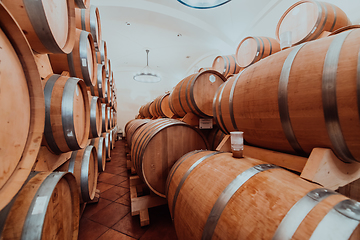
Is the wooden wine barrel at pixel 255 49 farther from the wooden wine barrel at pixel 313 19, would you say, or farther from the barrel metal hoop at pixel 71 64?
the barrel metal hoop at pixel 71 64

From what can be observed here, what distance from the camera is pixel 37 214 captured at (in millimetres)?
684

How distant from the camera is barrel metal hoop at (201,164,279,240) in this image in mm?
700

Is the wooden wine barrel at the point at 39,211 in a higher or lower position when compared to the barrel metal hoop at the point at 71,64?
lower

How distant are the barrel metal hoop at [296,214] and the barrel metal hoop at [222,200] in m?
0.22

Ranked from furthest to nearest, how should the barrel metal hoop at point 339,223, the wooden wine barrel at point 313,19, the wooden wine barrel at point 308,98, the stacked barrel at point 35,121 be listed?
the wooden wine barrel at point 313,19, the wooden wine barrel at point 308,98, the stacked barrel at point 35,121, the barrel metal hoop at point 339,223

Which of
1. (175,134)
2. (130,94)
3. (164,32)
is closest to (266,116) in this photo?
(175,134)

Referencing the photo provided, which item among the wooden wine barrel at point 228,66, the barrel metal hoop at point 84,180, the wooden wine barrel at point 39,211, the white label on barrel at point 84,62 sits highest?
the wooden wine barrel at point 228,66

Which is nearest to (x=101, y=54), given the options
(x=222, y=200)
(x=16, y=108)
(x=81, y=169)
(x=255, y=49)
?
(x=81, y=169)

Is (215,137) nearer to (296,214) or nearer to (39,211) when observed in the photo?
(296,214)

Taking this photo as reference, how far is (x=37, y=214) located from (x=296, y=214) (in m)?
1.07

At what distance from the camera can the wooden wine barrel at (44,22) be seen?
0.75 meters

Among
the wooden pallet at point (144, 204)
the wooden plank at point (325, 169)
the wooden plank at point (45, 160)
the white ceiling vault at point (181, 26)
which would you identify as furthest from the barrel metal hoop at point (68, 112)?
the white ceiling vault at point (181, 26)

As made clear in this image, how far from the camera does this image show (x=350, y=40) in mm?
707

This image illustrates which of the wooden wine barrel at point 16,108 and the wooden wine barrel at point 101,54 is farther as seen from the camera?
the wooden wine barrel at point 101,54
